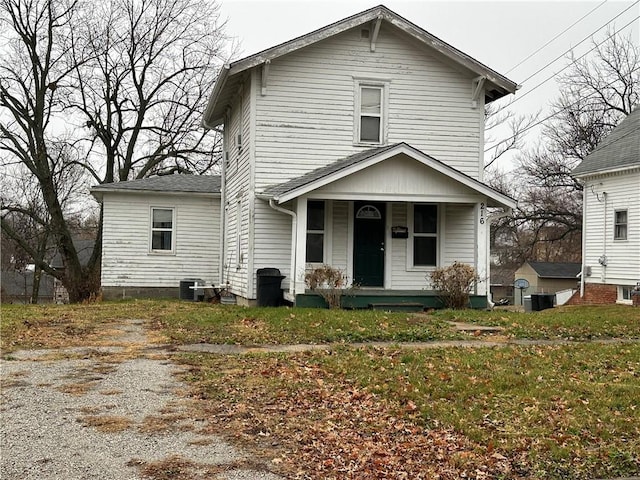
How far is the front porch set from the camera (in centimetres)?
1555

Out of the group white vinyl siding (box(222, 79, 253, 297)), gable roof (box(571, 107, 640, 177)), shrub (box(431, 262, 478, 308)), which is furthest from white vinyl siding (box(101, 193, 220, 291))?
gable roof (box(571, 107, 640, 177))

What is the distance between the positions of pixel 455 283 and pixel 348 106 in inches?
204

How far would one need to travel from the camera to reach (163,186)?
24.2 m

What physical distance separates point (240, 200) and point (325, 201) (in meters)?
3.02

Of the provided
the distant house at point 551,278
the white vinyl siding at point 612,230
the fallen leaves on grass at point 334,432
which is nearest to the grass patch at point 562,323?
the fallen leaves on grass at point 334,432

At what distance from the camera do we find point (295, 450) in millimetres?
5633

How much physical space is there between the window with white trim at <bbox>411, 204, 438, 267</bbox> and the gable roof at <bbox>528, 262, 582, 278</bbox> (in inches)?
1028

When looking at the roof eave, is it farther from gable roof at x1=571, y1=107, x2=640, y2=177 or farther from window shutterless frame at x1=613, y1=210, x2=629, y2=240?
window shutterless frame at x1=613, y1=210, x2=629, y2=240

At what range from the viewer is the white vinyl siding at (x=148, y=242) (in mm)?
23719

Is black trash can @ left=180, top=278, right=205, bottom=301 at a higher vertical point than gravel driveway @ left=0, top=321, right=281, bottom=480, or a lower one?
higher

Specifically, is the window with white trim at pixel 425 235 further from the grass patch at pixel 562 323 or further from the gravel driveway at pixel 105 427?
the gravel driveway at pixel 105 427

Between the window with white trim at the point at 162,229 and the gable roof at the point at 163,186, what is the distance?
0.74 m

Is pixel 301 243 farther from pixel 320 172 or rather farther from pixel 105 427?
pixel 105 427

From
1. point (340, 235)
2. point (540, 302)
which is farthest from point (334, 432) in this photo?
point (540, 302)
